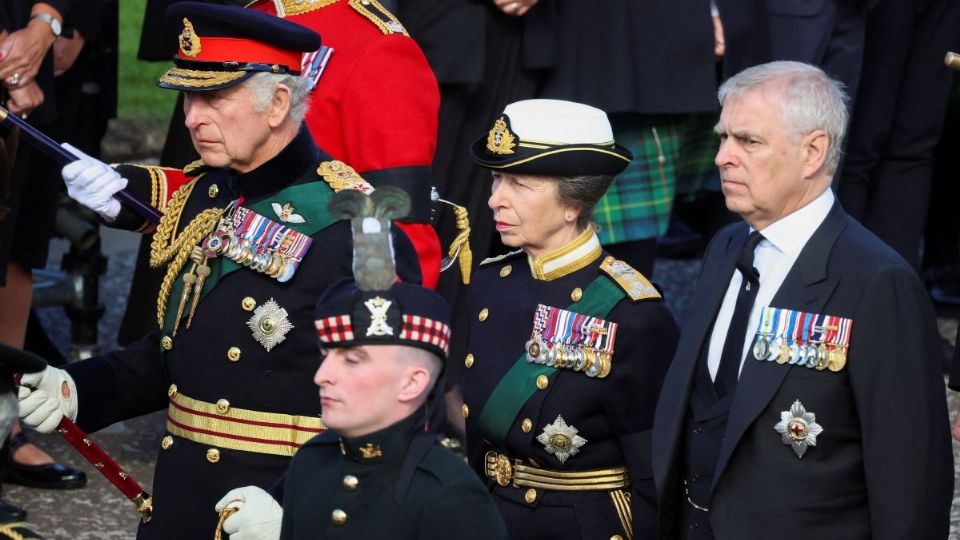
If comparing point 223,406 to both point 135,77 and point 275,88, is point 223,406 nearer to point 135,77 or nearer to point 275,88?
point 275,88

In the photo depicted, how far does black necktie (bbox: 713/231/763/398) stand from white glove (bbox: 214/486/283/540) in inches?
44.5

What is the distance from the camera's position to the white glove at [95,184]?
4473 millimetres

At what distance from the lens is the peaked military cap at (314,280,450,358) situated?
3367 mm

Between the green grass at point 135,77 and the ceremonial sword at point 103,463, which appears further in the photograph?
the green grass at point 135,77

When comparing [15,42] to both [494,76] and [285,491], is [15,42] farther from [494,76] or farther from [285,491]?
[285,491]

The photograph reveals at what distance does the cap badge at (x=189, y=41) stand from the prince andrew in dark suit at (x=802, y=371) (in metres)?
1.22

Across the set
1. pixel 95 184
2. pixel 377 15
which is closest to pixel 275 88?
pixel 95 184

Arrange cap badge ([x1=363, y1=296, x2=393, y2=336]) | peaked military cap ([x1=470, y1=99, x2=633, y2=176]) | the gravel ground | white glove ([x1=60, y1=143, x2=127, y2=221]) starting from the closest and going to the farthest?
cap badge ([x1=363, y1=296, x2=393, y2=336]) → white glove ([x1=60, y1=143, x2=127, y2=221]) → peaked military cap ([x1=470, y1=99, x2=633, y2=176]) → the gravel ground

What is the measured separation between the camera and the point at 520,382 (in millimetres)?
4641

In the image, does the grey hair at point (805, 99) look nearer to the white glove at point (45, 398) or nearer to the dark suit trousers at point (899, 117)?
the white glove at point (45, 398)

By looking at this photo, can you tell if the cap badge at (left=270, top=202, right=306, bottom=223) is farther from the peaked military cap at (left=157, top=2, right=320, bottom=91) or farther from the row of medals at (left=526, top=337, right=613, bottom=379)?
the row of medals at (left=526, top=337, right=613, bottom=379)

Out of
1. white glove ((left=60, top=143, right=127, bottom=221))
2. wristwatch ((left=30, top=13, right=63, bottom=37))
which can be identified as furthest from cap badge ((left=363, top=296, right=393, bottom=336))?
wristwatch ((left=30, top=13, right=63, bottom=37))

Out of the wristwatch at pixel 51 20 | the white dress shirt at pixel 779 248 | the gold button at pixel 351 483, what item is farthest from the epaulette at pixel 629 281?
the wristwatch at pixel 51 20

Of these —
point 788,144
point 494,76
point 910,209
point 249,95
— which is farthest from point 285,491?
point 910,209
